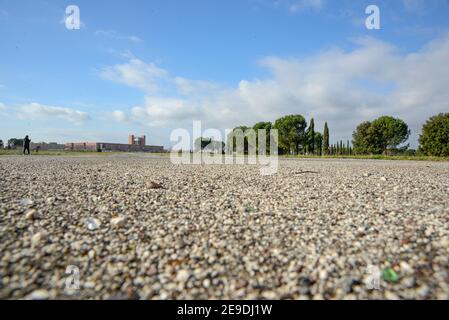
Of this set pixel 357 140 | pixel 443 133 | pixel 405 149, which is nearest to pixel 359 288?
pixel 443 133

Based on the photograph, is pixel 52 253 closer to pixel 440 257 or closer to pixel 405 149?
pixel 440 257

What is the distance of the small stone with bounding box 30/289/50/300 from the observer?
2.92m

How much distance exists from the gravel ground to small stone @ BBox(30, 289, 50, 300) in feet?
0.04

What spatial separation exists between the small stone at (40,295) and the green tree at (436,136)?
184 ft

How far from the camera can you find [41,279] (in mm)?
3221

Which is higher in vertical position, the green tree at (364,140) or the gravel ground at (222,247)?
the green tree at (364,140)

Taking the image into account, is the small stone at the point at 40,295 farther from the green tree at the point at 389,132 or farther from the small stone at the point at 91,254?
the green tree at the point at 389,132

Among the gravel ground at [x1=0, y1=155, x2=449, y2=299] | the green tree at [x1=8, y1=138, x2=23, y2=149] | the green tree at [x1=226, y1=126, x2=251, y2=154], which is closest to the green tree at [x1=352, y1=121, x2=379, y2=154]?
the green tree at [x1=226, y1=126, x2=251, y2=154]

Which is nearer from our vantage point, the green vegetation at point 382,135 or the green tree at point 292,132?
the green vegetation at point 382,135

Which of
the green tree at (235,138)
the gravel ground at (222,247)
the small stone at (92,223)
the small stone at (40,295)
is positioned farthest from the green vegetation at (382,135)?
the small stone at (40,295)

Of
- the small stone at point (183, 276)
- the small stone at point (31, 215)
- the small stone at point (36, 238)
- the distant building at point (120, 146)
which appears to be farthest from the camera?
the distant building at point (120, 146)

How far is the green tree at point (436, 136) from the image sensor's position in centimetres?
4197

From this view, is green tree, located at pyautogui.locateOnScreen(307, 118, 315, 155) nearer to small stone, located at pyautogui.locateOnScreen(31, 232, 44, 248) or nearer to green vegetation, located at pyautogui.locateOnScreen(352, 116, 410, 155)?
green vegetation, located at pyautogui.locateOnScreen(352, 116, 410, 155)

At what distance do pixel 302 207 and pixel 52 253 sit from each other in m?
5.50
